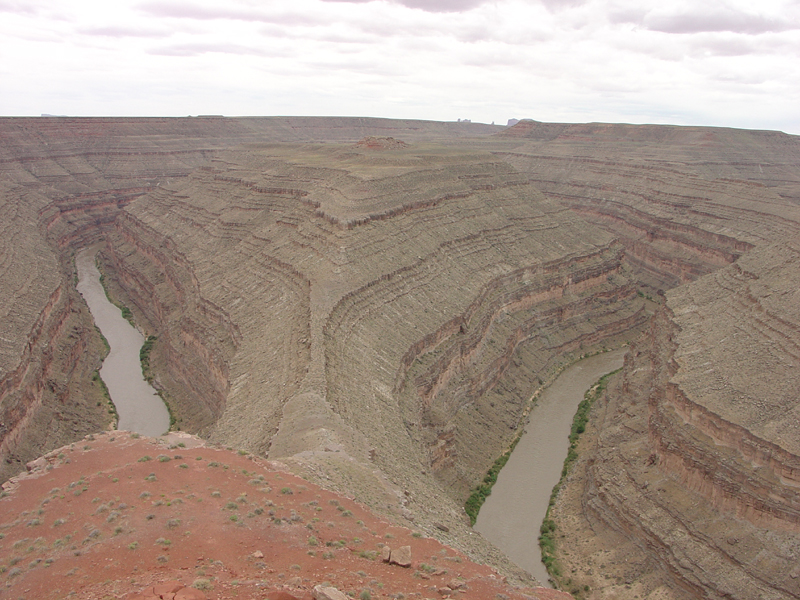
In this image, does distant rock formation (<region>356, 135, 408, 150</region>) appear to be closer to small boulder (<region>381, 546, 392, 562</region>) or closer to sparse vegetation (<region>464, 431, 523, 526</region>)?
sparse vegetation (<region>464, 431, 523, 526</region>)

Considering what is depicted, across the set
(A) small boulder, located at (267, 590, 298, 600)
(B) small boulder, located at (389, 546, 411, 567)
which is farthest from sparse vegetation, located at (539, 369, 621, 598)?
(A) small boulder, located at (267, 590, 298, 600)

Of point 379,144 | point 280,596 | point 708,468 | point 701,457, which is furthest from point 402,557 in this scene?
point 379,144

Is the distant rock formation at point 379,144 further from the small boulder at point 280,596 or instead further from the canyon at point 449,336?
the small boulder at point 280,596

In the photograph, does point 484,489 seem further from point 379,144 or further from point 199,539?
point 379,144

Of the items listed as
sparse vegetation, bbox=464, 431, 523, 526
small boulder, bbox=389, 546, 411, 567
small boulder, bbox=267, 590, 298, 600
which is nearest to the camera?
small boulder, bbox=267, 590, 298, 600

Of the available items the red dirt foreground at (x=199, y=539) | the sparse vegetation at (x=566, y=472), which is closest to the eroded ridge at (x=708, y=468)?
the sparse vegetation at (x=566, y=472)

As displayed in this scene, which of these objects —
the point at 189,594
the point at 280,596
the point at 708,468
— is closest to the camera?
the point at 189,594
